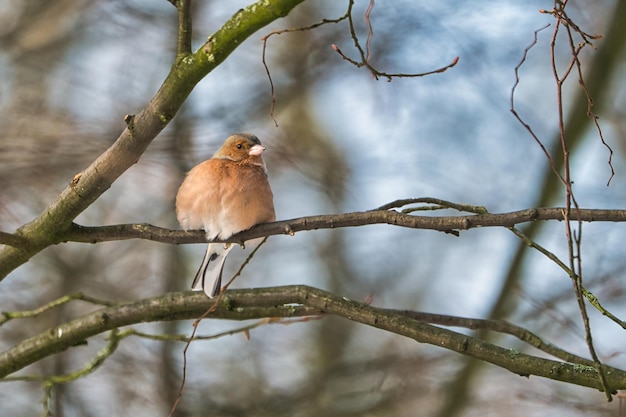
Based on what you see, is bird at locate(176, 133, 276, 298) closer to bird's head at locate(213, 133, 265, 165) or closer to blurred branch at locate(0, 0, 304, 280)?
bird's head at locate(213, 133, 265, 165)

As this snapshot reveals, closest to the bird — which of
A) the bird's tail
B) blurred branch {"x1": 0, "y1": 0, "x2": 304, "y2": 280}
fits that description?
the bird's tail

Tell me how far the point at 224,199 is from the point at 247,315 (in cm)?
65

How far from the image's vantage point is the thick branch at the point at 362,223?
2.77 metres

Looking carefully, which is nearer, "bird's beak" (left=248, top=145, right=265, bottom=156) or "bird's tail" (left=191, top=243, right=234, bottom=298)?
"bird's tail" (left=191, top=243, right=234, bottom=298)

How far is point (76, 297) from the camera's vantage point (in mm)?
4000

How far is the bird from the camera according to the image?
402 cm

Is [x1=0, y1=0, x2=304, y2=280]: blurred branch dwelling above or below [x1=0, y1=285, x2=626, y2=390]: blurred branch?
above

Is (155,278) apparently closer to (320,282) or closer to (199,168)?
(320,282)

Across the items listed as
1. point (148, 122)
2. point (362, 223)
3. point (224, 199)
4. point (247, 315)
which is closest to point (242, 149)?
point (224, 199)

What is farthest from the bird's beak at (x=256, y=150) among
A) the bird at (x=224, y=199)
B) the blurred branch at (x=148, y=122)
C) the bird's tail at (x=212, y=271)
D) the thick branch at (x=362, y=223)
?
the blurred branch at (x=148, y=122)

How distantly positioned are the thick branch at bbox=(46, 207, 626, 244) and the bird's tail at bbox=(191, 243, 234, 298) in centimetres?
64

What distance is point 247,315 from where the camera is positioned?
13.3 feet

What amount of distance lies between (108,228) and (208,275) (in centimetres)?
127

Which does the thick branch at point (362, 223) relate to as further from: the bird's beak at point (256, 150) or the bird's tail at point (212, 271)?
the bird's beak at point (256, 150)
